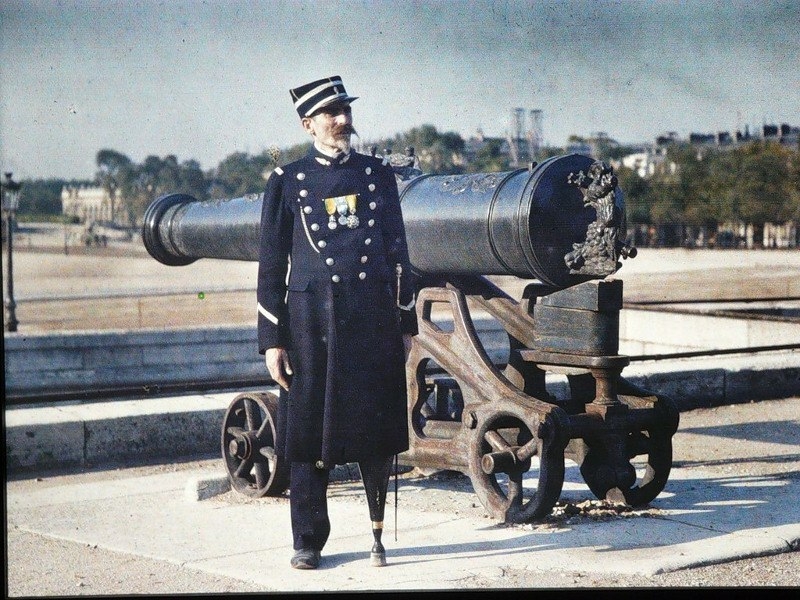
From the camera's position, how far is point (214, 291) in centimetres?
3722

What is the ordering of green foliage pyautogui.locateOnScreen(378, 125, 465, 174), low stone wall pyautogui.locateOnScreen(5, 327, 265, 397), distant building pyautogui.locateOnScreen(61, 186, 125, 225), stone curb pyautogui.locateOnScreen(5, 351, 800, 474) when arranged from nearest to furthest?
green foliage pyautogui.locateOnScreen(378, 125, 465, 174) → stone curb pyautogui.locateOnScreen(5, 351, 800, 474) → distant building pyautogui.locateOnScreen(61, 186, 125, 225) → low stone wall pyautogui.locateOnScreen(5, 327, 265, 397)

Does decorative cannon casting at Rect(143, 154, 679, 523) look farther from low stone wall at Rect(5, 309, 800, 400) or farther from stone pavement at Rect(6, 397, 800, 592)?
low stone wall at Rect(5, 309, 800, 400)

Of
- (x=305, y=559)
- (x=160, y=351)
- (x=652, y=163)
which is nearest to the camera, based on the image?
(x=305, y=559)

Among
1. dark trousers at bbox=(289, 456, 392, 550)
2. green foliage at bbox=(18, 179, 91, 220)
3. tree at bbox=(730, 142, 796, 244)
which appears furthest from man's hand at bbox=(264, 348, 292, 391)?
tree at bbox=(730, 142, 796, 244)

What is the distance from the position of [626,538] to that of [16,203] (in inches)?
528

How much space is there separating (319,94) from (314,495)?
5.25 feet

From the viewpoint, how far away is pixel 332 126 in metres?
5.34

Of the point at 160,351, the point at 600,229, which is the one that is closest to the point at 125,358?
the point at 160,351

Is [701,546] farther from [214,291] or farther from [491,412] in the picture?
[214,291]

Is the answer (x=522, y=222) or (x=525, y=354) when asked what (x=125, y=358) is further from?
(x=522, y=222)

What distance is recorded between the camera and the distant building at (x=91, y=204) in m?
16.2

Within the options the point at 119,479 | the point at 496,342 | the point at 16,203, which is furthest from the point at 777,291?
the point at 119,479

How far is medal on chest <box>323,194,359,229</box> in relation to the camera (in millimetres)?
5395

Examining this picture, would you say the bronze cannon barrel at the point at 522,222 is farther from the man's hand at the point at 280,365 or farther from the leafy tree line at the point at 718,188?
the leafy tree line at the point at 718,188
